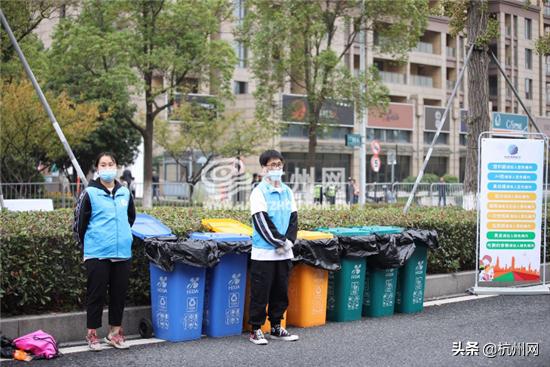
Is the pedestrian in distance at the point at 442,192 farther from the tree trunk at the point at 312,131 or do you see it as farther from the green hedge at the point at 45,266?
the green hedge at the point at 45,266

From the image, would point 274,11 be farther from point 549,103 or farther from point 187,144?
point 187,144

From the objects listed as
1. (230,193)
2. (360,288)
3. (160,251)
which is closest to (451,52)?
(230,193)

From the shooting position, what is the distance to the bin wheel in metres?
7.25

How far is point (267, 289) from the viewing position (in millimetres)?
7086

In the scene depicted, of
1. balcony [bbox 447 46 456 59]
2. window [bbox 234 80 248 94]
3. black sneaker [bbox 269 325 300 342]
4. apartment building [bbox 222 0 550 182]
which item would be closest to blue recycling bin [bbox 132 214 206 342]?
black sneaker [bbox 269 325 300 342]

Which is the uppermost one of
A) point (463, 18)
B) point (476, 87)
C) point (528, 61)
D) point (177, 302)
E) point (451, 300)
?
point (528, 61)

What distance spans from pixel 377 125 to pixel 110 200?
5069 centimetres

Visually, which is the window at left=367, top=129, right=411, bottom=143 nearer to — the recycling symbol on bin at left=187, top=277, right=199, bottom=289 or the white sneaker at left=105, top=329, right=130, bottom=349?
the recycling symbol on bin at left=187, top=277, right=199, bottom=289

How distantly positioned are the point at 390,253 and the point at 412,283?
2.40 feet

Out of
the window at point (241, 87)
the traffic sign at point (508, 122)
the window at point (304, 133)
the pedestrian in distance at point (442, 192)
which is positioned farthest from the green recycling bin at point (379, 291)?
the window at point (241, 87)

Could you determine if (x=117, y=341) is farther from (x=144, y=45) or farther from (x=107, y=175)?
(x=144, y=45)

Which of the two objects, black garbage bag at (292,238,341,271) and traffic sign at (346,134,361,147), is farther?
traffic sign at (346,134,361,147)

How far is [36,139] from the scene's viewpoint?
80.7 ft

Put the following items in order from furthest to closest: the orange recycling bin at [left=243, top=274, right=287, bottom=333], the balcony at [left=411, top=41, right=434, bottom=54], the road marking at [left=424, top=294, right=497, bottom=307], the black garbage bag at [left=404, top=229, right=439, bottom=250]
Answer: the balcony at [left=411, top=41, right=434, bottom=54] < the road marking at [left=424, top=294, right=497, bottom=307] < the black garbage bag at [left=404, top=229, right=439, bottom=250] < the orange recycling bin at [left=243, top=274, right=287, bottom=333]
